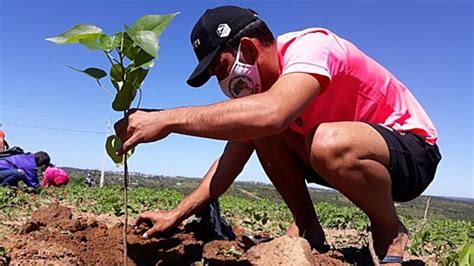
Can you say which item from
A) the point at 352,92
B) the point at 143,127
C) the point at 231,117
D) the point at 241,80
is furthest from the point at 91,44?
the point at 352,92

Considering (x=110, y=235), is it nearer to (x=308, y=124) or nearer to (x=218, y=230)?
(x=218, y=230)

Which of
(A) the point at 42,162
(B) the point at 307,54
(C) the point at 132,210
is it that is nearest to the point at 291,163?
(B) the point at 307,54

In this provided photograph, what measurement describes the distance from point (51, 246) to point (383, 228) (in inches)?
50.8

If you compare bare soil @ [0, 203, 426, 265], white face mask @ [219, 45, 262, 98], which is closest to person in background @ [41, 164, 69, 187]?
bare soil @ [0, 203, 426, 265]

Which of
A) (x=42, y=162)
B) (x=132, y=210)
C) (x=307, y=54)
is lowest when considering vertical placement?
(x=42, y=162)

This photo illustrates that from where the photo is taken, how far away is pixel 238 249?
2.08 meters

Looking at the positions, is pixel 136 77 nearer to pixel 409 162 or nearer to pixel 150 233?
pixel 150 233

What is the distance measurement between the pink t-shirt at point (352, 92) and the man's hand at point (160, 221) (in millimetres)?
662

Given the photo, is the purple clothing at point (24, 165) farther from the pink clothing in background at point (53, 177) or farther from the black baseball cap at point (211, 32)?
the black baseball cap at point (211, 32)

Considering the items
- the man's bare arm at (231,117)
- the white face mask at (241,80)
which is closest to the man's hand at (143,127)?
the man's bare arm at (231,117)

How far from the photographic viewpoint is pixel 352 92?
2.20 metres

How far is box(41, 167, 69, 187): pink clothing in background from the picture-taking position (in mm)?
8336

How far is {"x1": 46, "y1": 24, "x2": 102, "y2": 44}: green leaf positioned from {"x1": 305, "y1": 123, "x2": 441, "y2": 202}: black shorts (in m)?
1.12

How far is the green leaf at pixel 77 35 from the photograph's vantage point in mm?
1727
